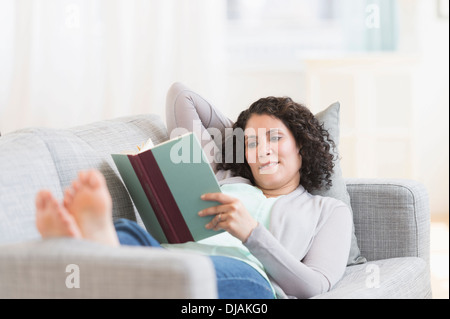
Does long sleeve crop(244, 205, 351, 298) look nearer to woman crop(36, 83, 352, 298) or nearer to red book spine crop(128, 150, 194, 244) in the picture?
woman crop(36, 83, 352, 298)

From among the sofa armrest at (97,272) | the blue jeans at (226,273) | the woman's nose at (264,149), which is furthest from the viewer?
the woman's nose at (264,149)

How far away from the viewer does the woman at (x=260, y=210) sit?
Answer: 1.01 metres

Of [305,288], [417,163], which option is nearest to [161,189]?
[305,288]

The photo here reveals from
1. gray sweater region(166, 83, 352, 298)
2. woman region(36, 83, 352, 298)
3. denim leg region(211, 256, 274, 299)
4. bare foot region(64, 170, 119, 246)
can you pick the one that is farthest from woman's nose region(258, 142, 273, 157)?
bare foot region(64, 170, 119, 246)

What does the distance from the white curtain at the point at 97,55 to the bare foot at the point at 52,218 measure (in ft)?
8.08

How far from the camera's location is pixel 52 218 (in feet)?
3.17

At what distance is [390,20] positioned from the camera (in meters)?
3.52

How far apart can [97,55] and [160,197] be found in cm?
225

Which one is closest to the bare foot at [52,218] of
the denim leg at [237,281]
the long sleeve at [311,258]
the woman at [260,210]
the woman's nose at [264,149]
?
the woman at [260,210]

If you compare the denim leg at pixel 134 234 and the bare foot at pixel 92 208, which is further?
the denim leg at pixel 134 234

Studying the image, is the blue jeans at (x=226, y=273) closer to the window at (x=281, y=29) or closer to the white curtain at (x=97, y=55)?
the white curtain at (x=97, y=55)

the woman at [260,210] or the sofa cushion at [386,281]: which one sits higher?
the woman at [260,210]

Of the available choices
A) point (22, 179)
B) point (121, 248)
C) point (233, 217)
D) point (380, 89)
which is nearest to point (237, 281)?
point (233, 217)
